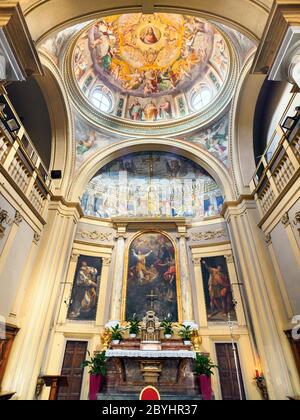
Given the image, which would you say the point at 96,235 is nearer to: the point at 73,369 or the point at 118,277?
the point at 118,277

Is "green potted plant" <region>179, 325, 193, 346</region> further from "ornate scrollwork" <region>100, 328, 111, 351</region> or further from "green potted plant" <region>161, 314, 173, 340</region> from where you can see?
"ornate scrollwork" <region>100, 328, 111, 351</region>

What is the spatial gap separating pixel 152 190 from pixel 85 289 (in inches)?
250

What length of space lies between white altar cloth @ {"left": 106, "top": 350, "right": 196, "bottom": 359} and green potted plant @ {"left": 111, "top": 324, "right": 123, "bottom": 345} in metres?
0.62

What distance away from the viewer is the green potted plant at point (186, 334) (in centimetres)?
877

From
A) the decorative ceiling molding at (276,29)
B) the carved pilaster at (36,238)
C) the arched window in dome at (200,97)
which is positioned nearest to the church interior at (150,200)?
the decorative ceiling molding at (276,29)

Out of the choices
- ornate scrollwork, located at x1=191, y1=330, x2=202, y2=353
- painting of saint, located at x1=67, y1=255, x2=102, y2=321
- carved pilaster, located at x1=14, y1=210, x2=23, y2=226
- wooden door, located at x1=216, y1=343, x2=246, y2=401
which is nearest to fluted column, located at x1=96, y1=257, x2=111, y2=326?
painting of saint, located at x1=67, y1=255, x2=102, y2=321

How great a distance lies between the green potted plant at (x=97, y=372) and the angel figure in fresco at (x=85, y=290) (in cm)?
209

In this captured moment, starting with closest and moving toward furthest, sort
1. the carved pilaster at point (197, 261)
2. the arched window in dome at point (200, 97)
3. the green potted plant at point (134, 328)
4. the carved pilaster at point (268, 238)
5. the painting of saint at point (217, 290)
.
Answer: the carved pilaster at point (268, 238)
the green potted plant at point (134, 328)
the painting of saint at point (217, 290)
the carved pilaster at point (197, 261)
the arched window in dome at point (200, 97)

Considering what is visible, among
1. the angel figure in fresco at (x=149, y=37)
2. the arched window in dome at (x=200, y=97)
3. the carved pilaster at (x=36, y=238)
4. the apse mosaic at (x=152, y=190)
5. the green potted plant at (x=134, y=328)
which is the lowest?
the green potted plant at (x=134, y=328)

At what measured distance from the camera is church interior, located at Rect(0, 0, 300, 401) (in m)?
6.63

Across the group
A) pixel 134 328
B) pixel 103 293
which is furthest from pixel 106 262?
pixel 134 328

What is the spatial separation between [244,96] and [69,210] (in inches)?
371

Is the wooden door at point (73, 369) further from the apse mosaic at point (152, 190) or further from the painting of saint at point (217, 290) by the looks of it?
the apse mosaic at point (152, 190)
